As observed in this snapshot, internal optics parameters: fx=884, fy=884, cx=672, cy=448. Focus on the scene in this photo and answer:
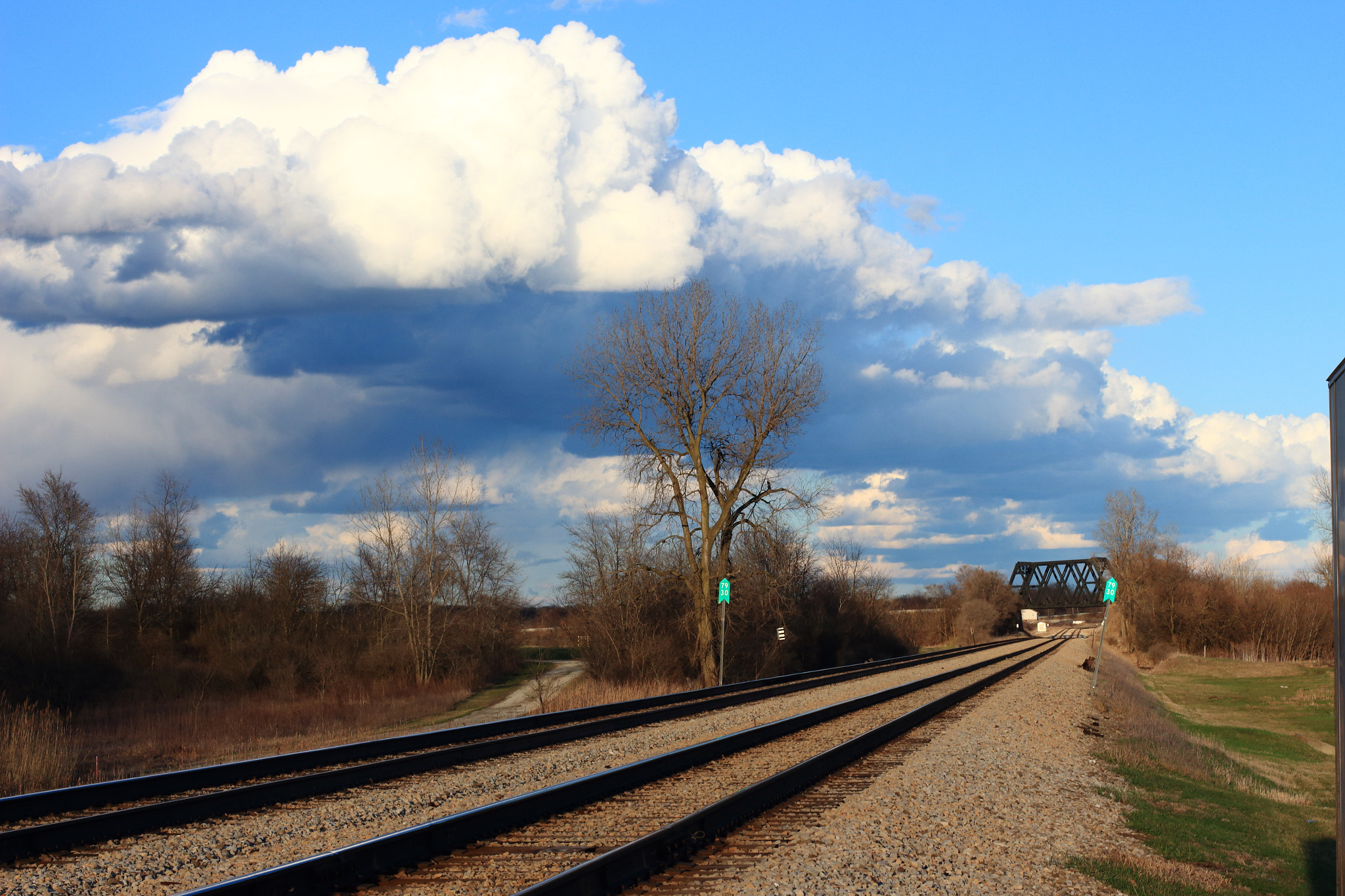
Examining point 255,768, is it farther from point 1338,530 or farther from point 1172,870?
point 1338,530

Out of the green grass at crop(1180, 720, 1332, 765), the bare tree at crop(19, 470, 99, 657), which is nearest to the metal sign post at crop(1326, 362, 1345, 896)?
the green grass at crop(1180, 720, 1332, 765)

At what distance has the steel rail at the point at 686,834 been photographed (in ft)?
20.6

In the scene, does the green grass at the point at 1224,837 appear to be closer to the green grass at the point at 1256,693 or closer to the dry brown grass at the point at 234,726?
the green grass at the point at 1256,693

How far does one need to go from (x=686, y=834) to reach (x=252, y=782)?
6284mm

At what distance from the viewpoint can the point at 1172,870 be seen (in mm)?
8227

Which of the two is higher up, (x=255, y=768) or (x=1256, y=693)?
(x=255, y=768)

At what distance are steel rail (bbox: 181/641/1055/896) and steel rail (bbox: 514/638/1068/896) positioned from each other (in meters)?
1.52

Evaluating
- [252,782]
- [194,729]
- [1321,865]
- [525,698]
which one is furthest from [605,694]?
[1321,865]

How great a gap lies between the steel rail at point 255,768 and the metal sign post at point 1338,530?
11.3 meters

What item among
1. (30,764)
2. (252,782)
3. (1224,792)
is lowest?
(1224,792)

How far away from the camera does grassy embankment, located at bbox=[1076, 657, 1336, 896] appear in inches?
332

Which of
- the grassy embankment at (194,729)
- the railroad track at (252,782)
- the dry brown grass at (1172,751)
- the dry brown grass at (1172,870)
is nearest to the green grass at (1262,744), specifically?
the dry brown grass at (1172,751)

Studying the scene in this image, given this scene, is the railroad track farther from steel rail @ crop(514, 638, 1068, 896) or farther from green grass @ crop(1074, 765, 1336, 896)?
green grass @ crop(1074, 765, 1336, 896)

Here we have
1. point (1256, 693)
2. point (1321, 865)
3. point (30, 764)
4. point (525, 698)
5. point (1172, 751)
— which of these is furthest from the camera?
point (1256, 693)
